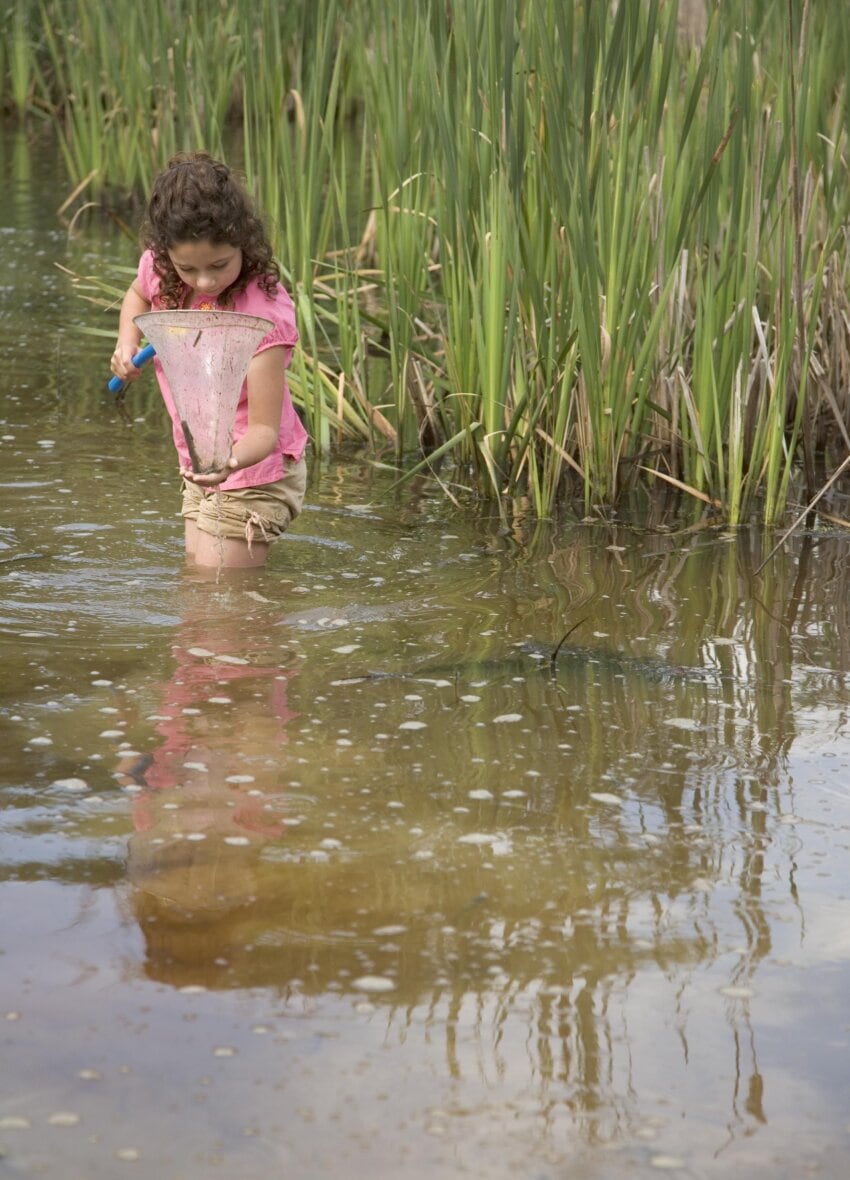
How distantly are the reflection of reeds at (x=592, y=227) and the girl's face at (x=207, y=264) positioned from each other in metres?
0.81

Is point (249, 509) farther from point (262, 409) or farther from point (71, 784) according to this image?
point (71, 784)

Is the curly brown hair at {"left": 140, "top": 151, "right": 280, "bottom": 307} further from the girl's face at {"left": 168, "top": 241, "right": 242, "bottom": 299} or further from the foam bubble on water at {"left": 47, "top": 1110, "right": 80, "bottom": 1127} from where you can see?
the foam bubble on water at {"left": 47, "top": 1110, "right": 80, "bottom": 1127}

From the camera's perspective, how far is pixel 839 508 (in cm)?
437

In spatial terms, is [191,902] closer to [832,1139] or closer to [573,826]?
[573,826]

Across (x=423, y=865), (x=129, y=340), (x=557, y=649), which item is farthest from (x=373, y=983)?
(x=129, y=340)

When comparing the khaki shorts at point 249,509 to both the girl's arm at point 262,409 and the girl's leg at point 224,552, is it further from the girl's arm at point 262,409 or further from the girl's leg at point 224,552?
the girl's arm at point 262,409

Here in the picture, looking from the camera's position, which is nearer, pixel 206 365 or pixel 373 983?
pixel 373 983

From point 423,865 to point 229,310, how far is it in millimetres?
1600

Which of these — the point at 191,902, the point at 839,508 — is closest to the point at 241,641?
the point at 191,902

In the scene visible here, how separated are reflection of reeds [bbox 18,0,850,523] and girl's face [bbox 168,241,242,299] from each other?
0.81 metres

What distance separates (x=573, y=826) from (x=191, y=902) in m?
0.61

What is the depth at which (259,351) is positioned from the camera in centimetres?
334

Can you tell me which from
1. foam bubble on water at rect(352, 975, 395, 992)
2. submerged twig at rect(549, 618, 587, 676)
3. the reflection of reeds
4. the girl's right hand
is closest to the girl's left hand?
the girl's right hand

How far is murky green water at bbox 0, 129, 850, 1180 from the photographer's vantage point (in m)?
1.64
